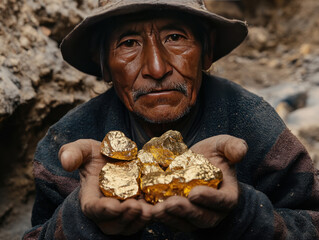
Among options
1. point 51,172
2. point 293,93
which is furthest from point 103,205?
point 293,93

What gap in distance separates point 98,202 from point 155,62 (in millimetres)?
781

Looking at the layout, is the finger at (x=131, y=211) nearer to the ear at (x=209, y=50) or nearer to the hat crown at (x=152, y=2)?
the hat crown at (x=152, y=2)

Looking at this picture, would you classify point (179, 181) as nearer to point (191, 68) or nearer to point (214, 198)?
point (214, 198)

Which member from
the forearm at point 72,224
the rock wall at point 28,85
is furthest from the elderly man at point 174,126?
the rock wall at point 28,85

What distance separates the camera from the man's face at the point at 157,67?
1.80 metres

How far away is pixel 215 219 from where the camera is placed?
1.27 m

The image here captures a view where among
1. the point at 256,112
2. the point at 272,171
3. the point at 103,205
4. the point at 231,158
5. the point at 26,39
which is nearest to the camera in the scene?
the point at 103,205

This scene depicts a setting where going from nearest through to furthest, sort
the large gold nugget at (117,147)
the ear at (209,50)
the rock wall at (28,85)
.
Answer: the large gold nugget at (117,147)
the ear at (209,50)
the rock wall at (28,85)

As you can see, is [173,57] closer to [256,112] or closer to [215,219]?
[256,112]

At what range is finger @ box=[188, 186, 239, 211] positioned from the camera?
1157 millimetres

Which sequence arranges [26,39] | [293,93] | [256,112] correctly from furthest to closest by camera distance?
[293,93]
[26,39]
[256,112]

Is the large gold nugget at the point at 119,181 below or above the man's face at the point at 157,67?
below

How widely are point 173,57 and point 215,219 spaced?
0.85m

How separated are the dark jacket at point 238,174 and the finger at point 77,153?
0.14 m
